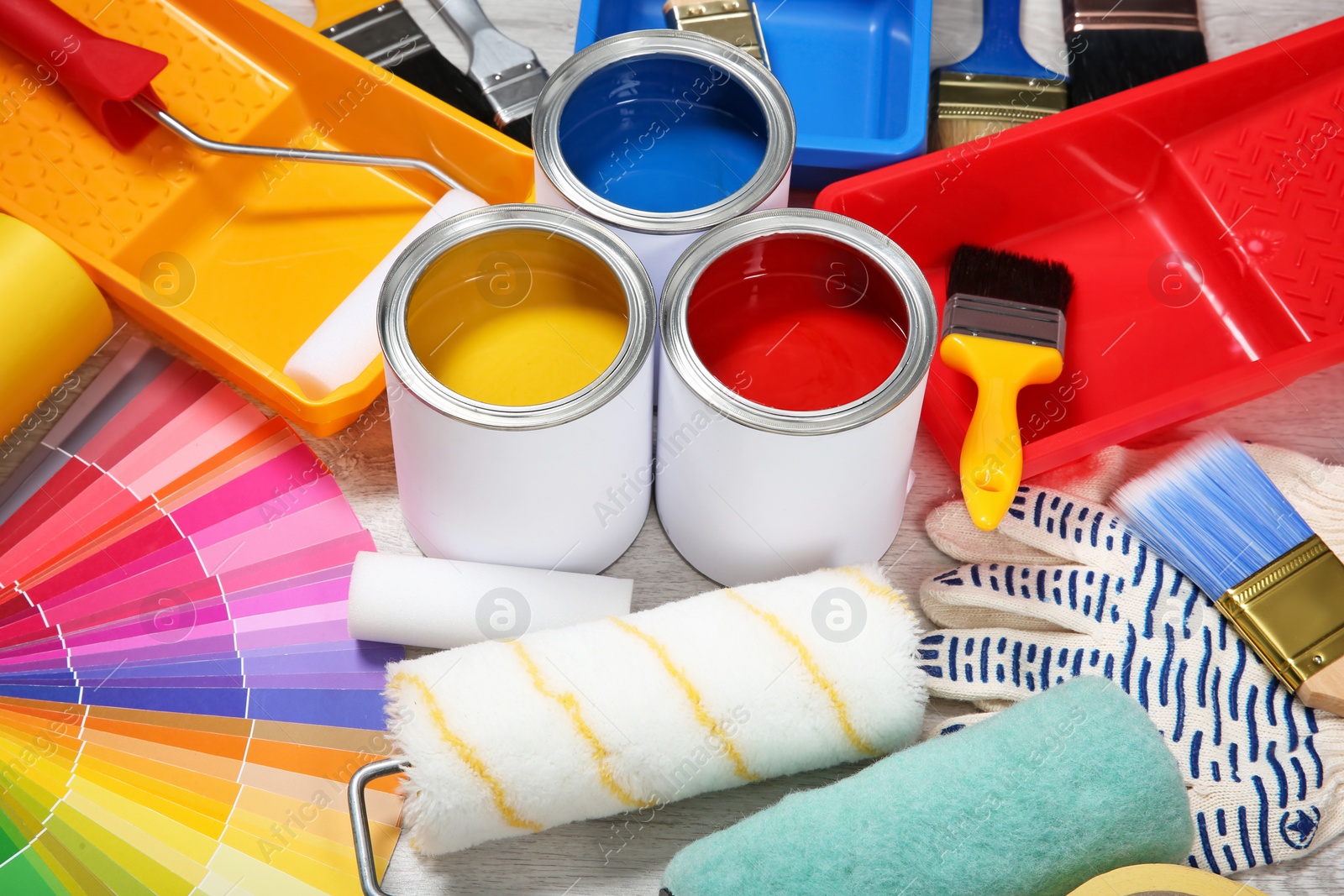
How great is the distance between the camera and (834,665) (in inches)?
23.0

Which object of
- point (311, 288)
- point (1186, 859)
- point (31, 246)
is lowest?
point (1186, 859)

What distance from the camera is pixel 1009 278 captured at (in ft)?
2.35

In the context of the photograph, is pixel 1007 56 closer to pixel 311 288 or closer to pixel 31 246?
pixel 311 288

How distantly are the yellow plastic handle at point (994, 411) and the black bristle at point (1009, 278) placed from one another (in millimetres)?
48

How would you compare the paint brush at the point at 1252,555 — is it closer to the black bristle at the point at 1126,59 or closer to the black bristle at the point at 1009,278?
the black bristle at the point at 1009,278

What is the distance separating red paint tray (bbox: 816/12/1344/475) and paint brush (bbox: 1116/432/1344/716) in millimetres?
68

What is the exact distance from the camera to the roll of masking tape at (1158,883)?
531 millimetres

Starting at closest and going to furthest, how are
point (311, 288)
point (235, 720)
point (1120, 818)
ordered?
point (1120, 818), point (235, 720), point (311, 288)

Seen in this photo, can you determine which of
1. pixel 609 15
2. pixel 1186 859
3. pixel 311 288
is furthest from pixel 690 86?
pixel 1186 859

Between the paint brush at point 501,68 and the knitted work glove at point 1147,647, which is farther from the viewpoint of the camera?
the paint brush at point 501,68

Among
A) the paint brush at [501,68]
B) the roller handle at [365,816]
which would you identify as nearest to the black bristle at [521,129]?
the paint brush at [501,68]

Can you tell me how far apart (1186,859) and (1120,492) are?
0.21m

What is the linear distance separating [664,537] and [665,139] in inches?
9.9

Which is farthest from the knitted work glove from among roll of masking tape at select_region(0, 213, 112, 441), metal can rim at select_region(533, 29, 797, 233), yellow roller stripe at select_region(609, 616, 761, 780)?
roll of masking tape at select_region(0, 213, 112, 441)
